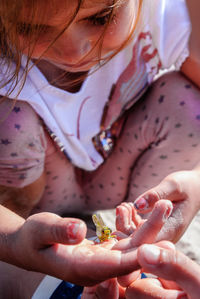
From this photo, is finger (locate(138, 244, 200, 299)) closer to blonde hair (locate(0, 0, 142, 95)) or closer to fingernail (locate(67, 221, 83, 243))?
fingernail (locate(67, 221, 83, 243))

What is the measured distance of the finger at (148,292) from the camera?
1.85 ft

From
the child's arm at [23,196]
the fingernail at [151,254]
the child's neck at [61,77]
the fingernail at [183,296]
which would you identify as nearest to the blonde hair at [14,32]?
the child's neck at [61,77]

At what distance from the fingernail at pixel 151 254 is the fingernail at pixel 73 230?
100 millimetres

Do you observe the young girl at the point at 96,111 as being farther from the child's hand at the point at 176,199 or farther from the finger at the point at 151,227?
the finger at the point at 151,227

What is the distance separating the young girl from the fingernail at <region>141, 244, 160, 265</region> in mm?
234

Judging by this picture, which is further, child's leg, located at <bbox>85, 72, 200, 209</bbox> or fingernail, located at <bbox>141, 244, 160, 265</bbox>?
child's leg, located at <bbox>85, 72, 200, 209</bbox>

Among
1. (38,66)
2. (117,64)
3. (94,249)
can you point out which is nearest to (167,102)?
(117,64)

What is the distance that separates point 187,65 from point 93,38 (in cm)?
41

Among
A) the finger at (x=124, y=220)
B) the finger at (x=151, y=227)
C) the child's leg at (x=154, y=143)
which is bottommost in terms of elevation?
the child's leg at (x=154, y=143)

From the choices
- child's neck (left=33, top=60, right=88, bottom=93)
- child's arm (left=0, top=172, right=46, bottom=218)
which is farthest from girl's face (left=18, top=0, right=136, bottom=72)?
child's arm (left=0, top=172, right=46, bottom=218)

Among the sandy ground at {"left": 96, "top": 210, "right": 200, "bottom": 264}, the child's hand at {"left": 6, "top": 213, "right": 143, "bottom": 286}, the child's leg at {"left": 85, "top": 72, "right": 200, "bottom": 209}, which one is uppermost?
the child's hand at {"left": 6, "top": 213, "right": 143, "bottom": 286}

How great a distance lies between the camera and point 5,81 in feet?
2.39

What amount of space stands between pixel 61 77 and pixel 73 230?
512mm

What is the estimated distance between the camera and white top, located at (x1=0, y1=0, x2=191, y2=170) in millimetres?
893
